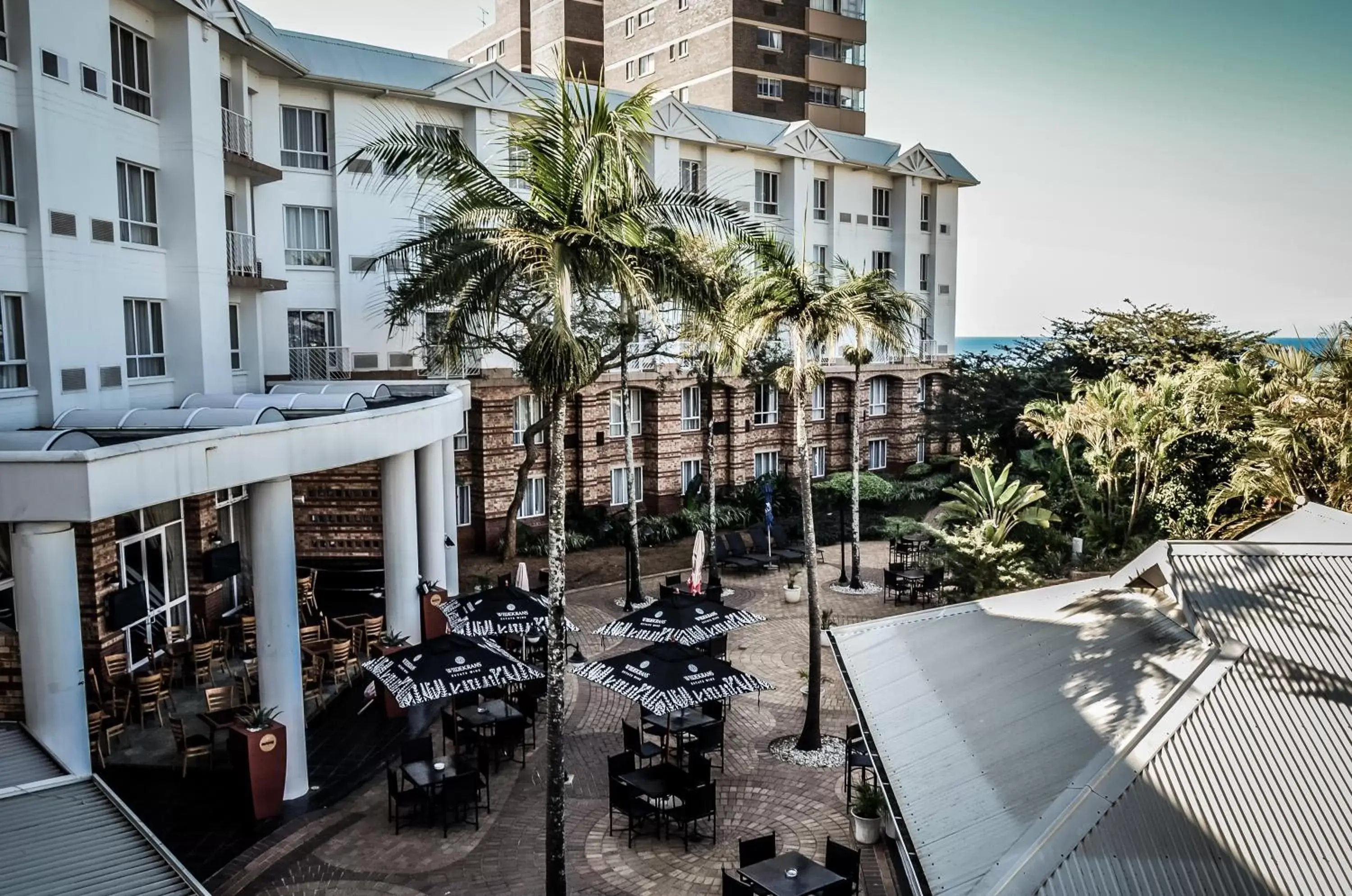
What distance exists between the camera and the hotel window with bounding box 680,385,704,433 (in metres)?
34.3

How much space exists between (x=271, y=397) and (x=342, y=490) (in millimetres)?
6531

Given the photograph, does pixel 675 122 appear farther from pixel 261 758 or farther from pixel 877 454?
pixel 261 758

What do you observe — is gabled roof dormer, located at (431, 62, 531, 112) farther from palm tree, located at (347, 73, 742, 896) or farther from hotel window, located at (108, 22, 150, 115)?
palm tree, located at (347, 73, 742, 896)

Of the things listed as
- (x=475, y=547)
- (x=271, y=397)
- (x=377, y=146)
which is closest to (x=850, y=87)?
(x=475, y=547)

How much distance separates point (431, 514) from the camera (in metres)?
18.9

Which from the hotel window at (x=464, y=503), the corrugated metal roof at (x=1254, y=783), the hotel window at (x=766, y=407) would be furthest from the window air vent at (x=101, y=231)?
the hotel window at (x=766, y=407)

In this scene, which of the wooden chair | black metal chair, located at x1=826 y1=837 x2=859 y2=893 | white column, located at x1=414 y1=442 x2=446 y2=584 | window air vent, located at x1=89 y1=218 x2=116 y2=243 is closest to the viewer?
black metal chair, located at x1=826 y1=837 x2=859 y2=893

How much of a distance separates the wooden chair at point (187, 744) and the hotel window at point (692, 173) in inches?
1004

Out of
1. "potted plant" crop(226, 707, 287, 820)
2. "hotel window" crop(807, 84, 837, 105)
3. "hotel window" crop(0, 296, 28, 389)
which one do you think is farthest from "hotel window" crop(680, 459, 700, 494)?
"hotel window" crop(807, 84, 837, 105)

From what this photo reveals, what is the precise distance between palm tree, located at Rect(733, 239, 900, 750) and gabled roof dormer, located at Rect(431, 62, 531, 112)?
1507cm

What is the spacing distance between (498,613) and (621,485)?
55.7 feet

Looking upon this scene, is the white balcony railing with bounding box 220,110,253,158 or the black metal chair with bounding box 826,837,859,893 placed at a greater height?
the white balcony railing with bounding box 220,110,253,158

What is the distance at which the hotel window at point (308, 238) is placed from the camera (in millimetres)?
25641

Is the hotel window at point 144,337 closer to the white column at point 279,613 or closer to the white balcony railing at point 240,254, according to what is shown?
the white balcony railing at point 240,254
